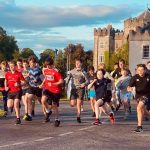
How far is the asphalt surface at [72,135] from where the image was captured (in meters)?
12.3

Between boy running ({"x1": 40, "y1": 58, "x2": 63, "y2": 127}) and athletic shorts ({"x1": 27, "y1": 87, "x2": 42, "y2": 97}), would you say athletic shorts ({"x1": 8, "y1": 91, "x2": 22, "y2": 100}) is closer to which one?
boy running ({"x1": 40, "y1": 58, "x2": 63, "y2": 127})

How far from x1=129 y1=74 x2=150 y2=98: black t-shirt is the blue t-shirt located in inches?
150

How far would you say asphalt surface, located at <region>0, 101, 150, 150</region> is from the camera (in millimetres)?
12266

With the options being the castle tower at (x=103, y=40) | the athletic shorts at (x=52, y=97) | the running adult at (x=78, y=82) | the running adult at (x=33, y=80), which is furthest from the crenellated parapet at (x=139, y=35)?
the athletic shorts at (x=52, y=97)

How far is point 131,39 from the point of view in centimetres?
7594

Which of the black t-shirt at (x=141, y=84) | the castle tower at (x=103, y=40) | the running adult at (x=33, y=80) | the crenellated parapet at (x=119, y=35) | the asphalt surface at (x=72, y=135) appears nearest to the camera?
the asphalt surface at (x=72, y=135)

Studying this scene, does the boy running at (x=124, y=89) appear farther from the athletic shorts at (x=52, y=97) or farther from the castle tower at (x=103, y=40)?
the castle tower at (x=103, y=40)

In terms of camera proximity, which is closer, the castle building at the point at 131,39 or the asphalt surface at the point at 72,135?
the asphalt surface at the point at 72,135

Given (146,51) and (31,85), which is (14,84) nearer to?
(31,85)

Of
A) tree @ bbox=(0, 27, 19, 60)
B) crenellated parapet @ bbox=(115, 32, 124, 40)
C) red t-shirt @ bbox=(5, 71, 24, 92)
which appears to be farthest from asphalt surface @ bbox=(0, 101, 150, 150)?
crenellated parapet @ bbox=(115, 32, 124, 40)

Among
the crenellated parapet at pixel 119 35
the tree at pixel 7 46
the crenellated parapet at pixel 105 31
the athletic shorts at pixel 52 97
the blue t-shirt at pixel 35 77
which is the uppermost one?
the crenellated parapet at pixel 105 31

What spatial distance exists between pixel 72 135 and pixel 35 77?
4551mm

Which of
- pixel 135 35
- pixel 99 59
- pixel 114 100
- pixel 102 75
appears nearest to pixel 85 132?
pixel 102 75

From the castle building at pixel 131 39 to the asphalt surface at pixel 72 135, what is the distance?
56.0 m
